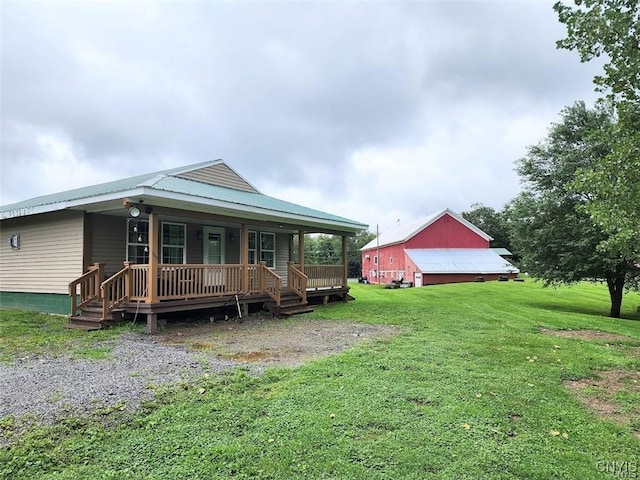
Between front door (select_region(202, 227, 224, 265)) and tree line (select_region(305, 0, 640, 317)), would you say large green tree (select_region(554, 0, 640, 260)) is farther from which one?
front door (select_region(202, 227, 224, 265))

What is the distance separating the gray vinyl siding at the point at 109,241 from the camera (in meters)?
10.6

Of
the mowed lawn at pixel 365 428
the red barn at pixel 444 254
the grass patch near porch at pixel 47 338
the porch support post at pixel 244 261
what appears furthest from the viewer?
the red barn at pixel 444 254

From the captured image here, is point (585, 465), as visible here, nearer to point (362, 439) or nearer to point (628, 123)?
point (362, 439)

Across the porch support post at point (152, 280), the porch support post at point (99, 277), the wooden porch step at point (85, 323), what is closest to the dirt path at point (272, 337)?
the porch support post at point (152, 280)

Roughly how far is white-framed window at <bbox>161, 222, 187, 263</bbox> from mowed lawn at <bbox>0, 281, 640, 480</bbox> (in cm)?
700

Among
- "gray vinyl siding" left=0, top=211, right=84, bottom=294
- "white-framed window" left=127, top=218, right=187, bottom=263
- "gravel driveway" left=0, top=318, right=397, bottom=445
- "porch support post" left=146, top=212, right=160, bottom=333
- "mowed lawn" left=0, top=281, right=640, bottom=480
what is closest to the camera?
"mowed lawn" left=0, top=281, right=640, bottom=480

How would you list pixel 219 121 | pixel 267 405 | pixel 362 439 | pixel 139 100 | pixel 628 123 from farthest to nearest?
pixel 219 121 < pixel 139 100 < pixel 628 123 < pixel 267 405 < pixel 362 439

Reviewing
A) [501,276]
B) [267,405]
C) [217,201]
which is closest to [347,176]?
[501,276]

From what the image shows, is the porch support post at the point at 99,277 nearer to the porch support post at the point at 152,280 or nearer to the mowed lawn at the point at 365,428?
the porch support post at the point at 152,280

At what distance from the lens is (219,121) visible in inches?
704

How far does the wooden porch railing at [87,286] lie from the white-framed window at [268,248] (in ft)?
19.6

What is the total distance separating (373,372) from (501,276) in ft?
94.9

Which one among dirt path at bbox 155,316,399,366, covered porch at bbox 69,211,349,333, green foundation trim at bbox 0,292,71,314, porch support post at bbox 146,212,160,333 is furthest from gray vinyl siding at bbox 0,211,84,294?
dirt path at bbox 155,316,399,366

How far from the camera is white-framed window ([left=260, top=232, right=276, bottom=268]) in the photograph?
48.5 feet
